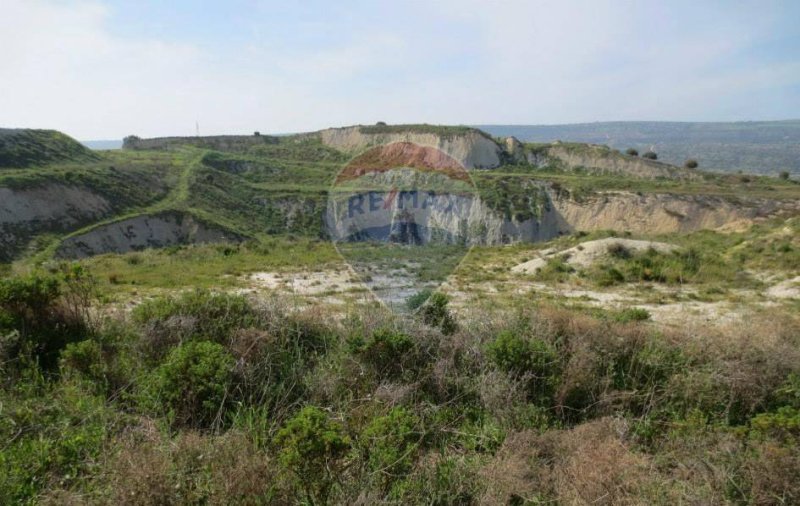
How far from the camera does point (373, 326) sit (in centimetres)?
664

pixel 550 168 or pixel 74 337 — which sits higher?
pixel 550 168

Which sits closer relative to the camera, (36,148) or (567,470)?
(567,470)

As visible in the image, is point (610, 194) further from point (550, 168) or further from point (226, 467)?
point (226, 467)

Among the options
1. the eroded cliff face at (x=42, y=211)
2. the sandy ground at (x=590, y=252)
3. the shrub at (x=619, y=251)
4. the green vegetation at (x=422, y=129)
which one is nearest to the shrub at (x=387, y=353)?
the sandy ground at (x=590, y=252)

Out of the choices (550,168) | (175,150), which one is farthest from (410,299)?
(175,150)

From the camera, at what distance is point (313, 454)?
12.3 ft

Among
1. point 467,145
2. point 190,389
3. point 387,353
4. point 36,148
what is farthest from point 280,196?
point 190,389

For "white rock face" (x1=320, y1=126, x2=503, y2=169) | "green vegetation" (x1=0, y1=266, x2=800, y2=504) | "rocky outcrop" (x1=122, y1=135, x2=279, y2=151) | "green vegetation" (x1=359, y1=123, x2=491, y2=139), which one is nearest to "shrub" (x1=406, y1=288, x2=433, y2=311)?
"green vegetation" (x1=0, y1=266, x2=800, y2=504)

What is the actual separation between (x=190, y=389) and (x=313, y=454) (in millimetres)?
1956

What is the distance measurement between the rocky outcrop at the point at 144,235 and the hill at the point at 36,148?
38.1 feet

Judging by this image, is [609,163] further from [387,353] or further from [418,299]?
[387,353]

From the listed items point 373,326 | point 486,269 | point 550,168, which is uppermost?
point 550,168

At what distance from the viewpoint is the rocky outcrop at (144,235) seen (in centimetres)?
3266

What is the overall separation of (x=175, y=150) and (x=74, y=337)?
71.8 meters
